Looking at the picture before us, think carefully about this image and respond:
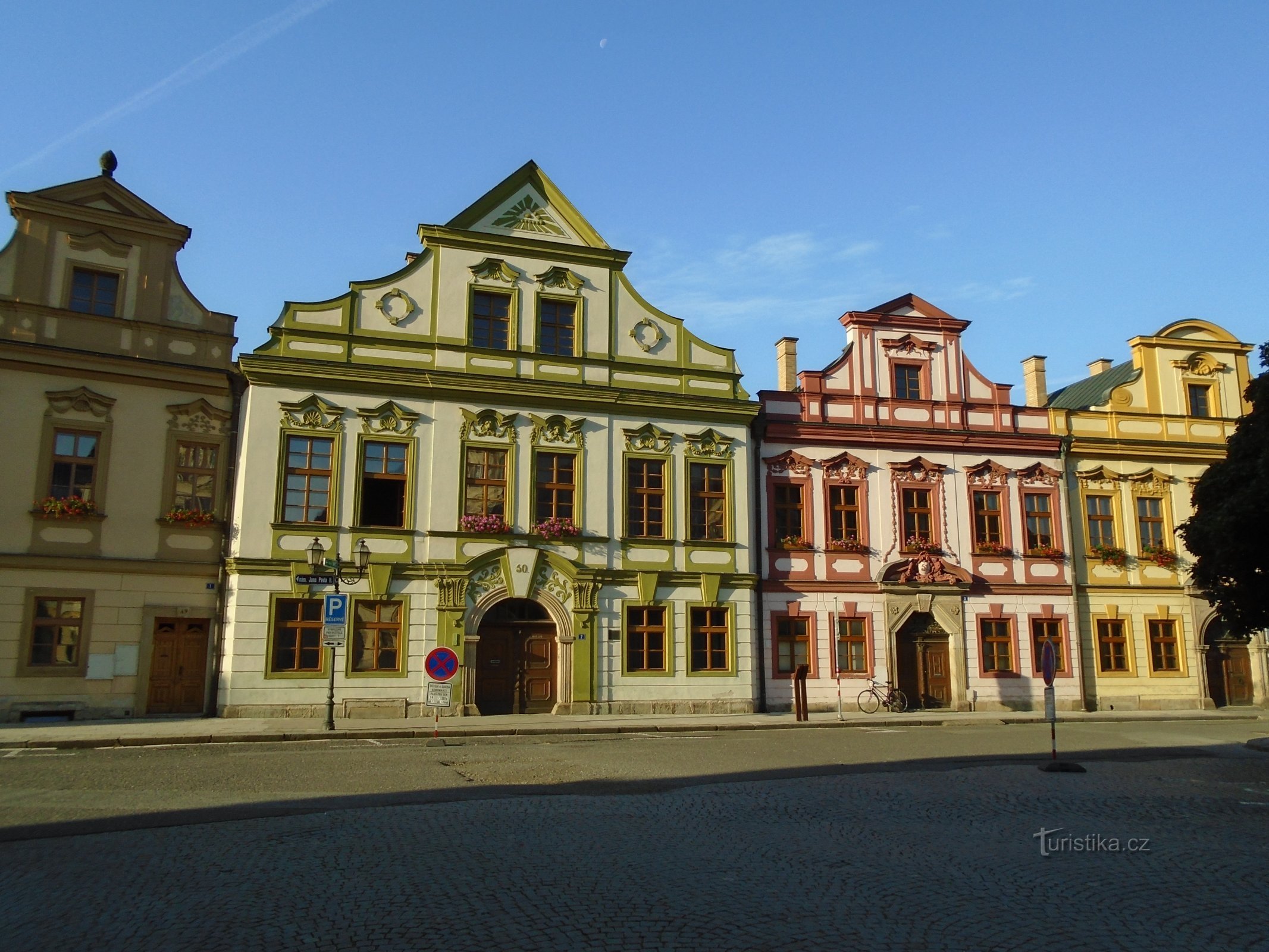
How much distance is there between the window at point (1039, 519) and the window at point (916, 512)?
11.1ft

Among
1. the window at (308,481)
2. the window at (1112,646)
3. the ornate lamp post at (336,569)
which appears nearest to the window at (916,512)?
the window at (1112,646)

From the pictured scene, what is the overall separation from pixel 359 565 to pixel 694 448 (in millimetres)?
10075

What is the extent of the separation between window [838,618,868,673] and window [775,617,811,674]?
981mm

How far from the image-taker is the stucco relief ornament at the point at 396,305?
25.9m

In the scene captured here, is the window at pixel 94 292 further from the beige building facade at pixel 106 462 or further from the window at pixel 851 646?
the window at pixel 851 646

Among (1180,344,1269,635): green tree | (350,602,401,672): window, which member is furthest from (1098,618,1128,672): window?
(350,602,401,672): window

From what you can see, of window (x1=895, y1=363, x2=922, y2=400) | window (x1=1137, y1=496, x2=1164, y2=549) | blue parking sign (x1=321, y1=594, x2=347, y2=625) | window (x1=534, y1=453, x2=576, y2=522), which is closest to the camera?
blue parking sign (x1=321, y1=594, x2=347, y2=625)

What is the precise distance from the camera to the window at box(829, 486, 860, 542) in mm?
29594

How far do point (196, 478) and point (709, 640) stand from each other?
13644 mm

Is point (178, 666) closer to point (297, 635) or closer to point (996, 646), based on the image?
point (297, 635)

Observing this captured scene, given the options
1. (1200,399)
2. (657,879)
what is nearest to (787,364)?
(1200,399)

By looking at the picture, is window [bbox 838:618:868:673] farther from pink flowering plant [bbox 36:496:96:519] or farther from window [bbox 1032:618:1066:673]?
pink flowering plant [bbox 36:496:96:519]

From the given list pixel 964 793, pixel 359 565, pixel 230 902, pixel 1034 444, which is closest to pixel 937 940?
pixel 230 902

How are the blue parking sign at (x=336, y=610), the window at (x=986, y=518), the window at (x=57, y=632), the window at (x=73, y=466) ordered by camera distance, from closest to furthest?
the blue parking sign at (x=336, y=610) → the window at (x=57, y=632) → the window at (x=73, y=466) → the window at (x=986, y=518)
